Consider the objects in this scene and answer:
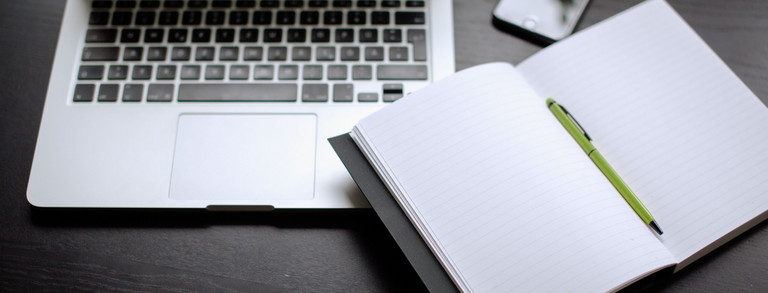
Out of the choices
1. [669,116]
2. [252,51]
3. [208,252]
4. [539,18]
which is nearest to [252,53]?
[252,51]

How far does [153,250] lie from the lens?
0.53m

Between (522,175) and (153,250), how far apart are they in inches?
13.9

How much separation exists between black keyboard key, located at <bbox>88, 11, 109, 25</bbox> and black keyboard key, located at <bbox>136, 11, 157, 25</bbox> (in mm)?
33

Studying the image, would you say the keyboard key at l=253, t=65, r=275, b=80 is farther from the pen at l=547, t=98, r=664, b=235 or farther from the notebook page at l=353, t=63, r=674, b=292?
the pen at l=547, t=98, r=664, b=235

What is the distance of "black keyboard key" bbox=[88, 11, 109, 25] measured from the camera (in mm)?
588

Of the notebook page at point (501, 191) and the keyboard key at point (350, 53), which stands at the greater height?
the keyboard key at point (350, 53)

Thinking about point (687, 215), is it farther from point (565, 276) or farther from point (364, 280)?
point (364, 280)

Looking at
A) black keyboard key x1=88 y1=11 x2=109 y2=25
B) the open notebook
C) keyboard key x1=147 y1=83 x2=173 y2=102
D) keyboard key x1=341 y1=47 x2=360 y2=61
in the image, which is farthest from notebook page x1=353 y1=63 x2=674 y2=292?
black keyboard key x1=88 y1=11 x2=109 y2=25

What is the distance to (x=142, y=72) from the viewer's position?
1.85ft

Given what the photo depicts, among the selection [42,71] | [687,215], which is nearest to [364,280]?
[687,215]

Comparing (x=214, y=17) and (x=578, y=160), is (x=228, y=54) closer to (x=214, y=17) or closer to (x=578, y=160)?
(x=214, y=17)

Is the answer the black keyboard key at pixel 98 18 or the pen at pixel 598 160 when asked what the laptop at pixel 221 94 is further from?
the pen at pixel 598 160

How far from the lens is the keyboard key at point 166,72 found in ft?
1.85

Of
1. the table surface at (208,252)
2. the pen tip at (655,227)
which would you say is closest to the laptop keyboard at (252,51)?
the table surface at (208,252)
